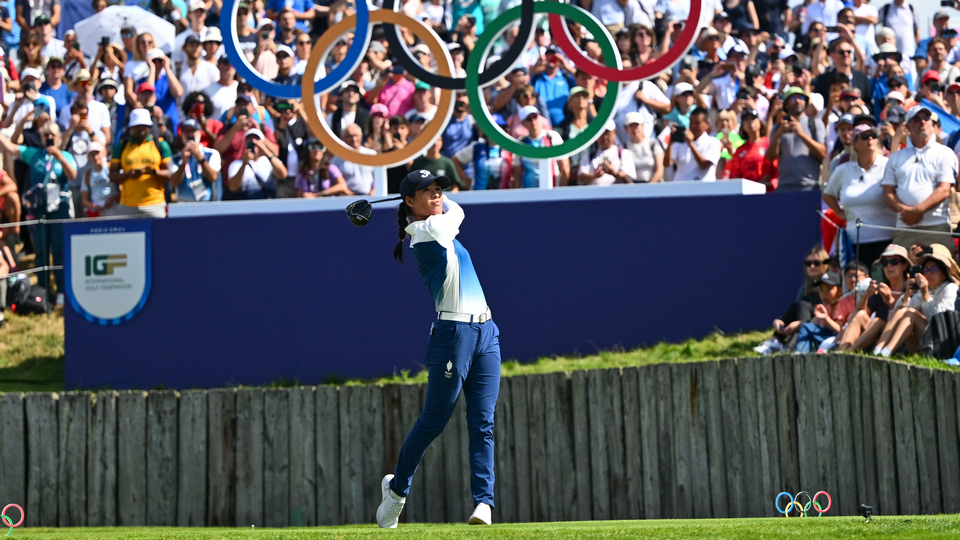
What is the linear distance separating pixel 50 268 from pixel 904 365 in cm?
877

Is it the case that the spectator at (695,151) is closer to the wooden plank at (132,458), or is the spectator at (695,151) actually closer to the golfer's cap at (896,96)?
the golfer's cap at (896,96)

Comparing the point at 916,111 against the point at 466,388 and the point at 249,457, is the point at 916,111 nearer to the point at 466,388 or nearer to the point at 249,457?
the point at 466,388

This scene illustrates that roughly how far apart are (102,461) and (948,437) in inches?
254

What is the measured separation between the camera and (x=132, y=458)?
10.2 metres

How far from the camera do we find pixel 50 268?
43.3ft

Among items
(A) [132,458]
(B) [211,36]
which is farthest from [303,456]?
(B) [211,36]

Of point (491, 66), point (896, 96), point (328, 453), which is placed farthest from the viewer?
point (491, 66)

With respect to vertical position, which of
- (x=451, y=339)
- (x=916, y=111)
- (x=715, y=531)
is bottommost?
(x=715, y=531)

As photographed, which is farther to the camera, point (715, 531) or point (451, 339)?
point (451, 339)

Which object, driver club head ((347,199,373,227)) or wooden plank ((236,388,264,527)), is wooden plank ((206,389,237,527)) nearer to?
wooden plank ((236,388,264,527))

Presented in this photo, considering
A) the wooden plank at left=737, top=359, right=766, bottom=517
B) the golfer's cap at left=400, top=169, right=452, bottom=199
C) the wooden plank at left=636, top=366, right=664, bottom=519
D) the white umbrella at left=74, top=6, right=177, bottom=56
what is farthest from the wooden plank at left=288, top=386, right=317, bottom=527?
the white umbrella at left=74, top=6, right=177, bottom=56

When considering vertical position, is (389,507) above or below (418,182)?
below

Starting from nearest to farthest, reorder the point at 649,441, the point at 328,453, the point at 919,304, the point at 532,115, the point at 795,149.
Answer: the point at 919,304 → the point at 649,441 → the point at 328,453 → the point at 795,149 → the point at 532,115

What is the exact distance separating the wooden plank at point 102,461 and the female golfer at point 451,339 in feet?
14.6
